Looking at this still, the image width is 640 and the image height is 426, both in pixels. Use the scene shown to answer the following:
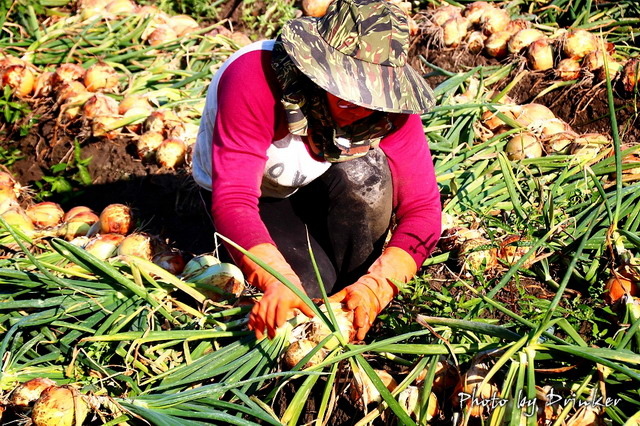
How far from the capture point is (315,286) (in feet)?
7.85

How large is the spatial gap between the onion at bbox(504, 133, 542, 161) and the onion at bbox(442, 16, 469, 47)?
944mm

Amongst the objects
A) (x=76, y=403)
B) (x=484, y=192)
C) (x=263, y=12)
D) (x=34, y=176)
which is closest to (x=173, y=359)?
(x=76, y=403)

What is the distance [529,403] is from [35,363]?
3.85 feet

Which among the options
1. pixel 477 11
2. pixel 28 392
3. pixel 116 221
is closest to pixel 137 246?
pixel 116 221

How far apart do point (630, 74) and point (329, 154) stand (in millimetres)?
1679

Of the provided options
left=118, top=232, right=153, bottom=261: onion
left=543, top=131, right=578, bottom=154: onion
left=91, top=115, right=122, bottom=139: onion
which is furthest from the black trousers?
left=91, top=115, right=122, bottom=139: onion

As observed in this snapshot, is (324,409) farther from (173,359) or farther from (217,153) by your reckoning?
(217,153)

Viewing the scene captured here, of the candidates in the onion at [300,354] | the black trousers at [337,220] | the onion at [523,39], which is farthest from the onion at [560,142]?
the onion at [300,354]

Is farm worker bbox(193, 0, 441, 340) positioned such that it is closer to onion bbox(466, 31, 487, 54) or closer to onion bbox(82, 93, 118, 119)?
onion bbox(82, 93, 118, 119)

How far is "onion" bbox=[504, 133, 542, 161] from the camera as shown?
9.47 feet

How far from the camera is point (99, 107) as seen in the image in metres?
3.32

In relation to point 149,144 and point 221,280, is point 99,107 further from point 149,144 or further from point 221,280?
point 221,280

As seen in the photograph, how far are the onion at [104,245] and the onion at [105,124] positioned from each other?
2.68 ft

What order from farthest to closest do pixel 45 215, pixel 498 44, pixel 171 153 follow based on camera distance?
pixel 498 44 < pixel 171 153 < pixel 45 215
